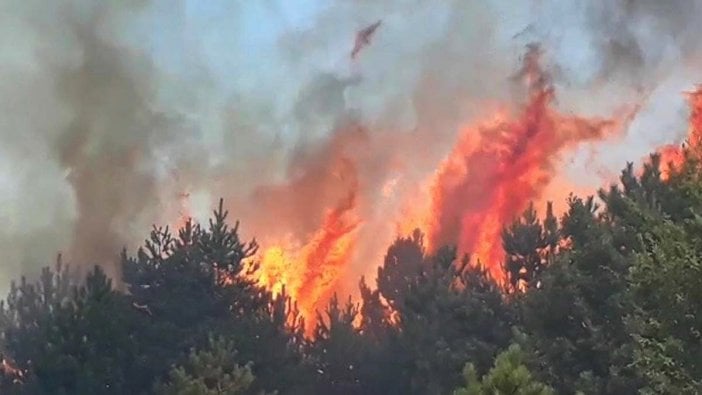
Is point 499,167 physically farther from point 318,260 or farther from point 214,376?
point 214,376

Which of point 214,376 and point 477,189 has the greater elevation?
point 477,189

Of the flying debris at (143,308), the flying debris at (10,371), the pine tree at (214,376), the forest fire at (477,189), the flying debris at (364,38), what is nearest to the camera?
the pine tree at (214,376)

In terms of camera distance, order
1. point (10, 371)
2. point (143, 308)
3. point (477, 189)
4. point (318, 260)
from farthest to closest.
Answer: point (318, 260) → point (477, 189) → point (143, 308) → point (10, 371)

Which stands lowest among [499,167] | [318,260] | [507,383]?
[507,383]

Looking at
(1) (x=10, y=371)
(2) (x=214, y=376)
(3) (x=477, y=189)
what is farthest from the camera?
(3) (x=477, y=189)

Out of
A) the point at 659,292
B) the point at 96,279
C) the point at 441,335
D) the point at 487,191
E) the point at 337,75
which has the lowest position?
the point at 659,292

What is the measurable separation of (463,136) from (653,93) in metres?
6.27

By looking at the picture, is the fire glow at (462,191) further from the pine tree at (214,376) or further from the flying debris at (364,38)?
the pine tree at (214,376)

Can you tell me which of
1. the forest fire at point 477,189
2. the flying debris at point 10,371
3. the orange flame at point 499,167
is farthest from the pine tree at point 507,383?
the orange flame at point 499,167

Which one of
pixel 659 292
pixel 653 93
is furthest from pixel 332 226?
pixel 659 292

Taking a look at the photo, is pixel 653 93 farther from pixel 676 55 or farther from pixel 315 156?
pixel 315 156

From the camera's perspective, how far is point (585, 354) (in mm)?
17219

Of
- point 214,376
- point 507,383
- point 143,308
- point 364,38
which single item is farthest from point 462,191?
point 507,383

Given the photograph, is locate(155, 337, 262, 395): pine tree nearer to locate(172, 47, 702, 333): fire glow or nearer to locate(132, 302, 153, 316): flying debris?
locate(132, 302, 153, 316): flying debris
